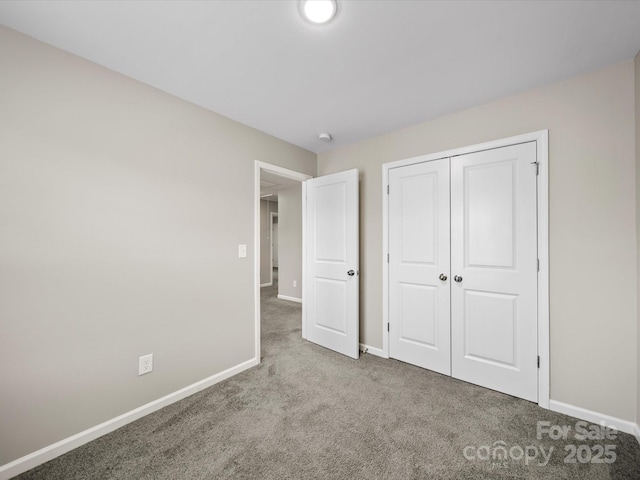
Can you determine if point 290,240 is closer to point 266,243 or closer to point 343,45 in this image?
point 266,243

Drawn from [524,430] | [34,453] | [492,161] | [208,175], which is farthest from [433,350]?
[34,453]

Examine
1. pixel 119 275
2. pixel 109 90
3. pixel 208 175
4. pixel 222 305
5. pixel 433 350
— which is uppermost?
pixel 109 90

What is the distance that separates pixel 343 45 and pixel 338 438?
2.45 metres

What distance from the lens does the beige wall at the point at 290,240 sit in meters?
5.54

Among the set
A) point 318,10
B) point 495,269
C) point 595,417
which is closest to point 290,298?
point 495,269

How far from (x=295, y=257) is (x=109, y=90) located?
4.20 metres

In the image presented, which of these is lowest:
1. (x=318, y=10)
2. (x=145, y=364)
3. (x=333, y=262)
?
(x=145, y=364)

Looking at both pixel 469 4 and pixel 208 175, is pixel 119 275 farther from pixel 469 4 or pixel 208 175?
pixel 469 4

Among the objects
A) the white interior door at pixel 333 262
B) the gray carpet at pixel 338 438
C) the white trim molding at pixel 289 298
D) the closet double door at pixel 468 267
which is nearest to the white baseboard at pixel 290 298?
the white trim molding at pixel 289 298

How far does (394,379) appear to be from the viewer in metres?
2.39

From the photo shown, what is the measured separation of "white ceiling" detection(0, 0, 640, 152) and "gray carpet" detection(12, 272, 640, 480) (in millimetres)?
2447

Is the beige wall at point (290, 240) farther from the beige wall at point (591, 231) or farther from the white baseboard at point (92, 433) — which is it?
the beige wall at point (591, 231)

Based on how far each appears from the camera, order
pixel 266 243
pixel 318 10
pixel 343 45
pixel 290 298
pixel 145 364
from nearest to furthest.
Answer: pixel 318 10 → pixel 343 45 → pixel 145 364 → pixel 290 298 → pixel 266 243

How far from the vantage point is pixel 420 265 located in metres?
2.60
